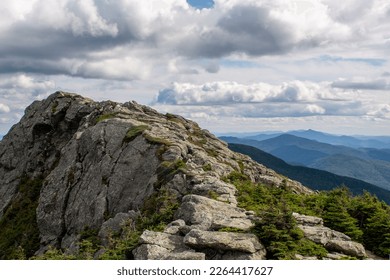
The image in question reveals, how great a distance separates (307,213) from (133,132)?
119 ft

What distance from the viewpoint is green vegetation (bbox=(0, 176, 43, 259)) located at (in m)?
62.5

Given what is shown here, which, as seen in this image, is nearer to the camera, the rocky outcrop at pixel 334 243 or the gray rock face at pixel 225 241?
the gray rock face at pixel 225 241

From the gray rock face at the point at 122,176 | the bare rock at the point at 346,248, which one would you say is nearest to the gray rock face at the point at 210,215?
the gray rock face at the point at 122,176

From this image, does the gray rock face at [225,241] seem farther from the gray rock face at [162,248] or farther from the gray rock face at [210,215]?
the gray rock face at [210,215]

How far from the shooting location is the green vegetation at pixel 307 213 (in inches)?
996

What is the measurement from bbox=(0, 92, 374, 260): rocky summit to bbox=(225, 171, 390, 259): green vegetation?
116cm

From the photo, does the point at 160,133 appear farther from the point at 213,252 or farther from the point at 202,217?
the point at 213,252

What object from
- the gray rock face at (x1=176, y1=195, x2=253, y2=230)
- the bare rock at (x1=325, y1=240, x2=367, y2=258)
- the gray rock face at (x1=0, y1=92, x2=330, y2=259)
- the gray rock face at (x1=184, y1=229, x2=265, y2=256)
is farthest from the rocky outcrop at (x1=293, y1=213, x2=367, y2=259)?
the gray rock face at (x1=184, y1=229, x2=265, y2=256)

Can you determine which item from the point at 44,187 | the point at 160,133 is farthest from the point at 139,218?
the point at 44,187

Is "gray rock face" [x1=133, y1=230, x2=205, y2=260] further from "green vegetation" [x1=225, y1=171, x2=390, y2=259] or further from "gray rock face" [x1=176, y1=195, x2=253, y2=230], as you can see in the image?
"green vegetation" [x1=225, y1=171, x2=390, y2=259]

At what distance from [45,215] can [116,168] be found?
15.7 meters

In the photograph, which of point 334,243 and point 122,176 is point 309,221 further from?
point 122,176

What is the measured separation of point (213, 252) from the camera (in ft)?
81.6

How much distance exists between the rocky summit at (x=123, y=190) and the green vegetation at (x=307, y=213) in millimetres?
1159
